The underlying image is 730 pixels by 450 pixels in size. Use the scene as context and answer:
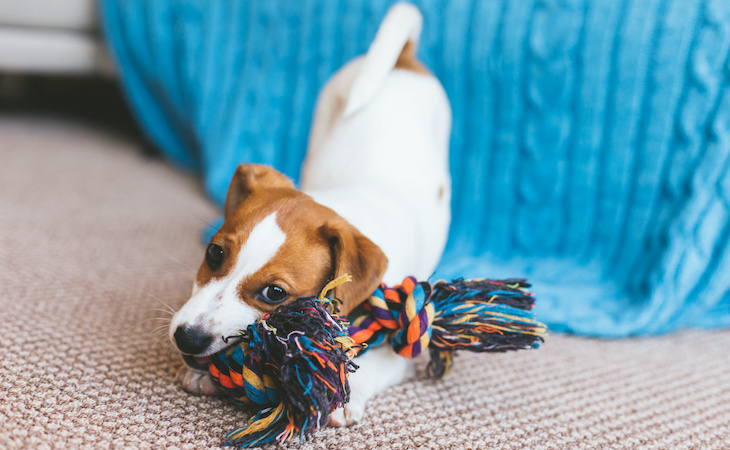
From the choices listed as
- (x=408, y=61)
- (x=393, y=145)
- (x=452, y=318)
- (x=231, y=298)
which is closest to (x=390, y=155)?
(x=393, y=145)

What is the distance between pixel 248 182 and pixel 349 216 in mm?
183

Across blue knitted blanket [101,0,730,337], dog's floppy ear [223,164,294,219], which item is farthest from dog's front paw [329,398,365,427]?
blue knitted blanket [101,0,730,337]

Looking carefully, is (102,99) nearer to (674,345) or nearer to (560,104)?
(560,104)

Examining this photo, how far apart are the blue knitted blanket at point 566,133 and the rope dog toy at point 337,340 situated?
462 millimetres

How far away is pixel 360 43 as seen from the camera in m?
1.86

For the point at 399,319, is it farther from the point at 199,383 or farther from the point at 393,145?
the point at 393,145

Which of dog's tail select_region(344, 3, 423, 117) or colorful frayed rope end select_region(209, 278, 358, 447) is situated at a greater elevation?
dog's tail select_region(344, 3, 423, 117)

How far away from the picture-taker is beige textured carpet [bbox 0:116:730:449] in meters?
0.78

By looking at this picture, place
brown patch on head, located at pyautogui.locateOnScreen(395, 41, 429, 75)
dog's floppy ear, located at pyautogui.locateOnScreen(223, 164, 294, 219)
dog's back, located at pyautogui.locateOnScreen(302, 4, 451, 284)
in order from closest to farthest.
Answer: dog's floppy ear, located at pyautogui.locateOnScreen(223, 164, 294, 219) < dog's back, located at pyautogui.locateOnScreen(302, 4, 451, 284) < brown patch on head, located at pyautogui.locateOnScreen(395, 41, 429, 75)

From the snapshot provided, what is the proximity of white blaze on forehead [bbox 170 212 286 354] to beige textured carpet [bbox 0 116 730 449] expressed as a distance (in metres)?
0.12

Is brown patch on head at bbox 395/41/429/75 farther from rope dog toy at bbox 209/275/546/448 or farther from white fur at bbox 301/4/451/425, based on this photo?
rope dog toy at bbox 209/275/546/448

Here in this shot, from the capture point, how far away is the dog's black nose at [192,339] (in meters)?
0.79

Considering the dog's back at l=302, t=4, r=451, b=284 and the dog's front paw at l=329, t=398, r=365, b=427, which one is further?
the dog's back at l=302, t=4, r=451, b=284

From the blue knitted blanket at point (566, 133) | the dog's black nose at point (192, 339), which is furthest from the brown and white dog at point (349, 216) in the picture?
the blue knitted blanket at point (566, 133)
